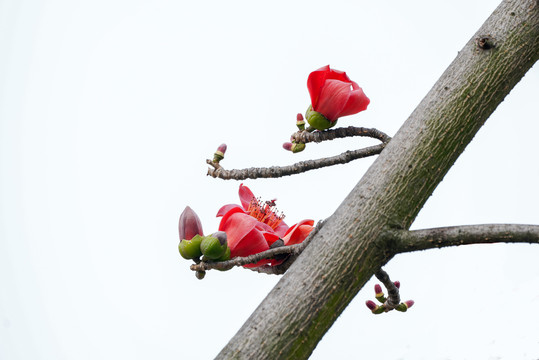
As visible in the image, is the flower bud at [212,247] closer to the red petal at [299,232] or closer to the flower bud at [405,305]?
the red petal at [299,232]

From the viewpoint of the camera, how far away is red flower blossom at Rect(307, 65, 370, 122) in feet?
3.24

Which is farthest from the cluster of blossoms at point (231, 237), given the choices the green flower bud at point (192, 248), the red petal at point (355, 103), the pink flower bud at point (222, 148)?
the red petal at point (355, 103)

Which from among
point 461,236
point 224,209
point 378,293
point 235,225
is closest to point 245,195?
point 224,209

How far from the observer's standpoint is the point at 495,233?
69 cm

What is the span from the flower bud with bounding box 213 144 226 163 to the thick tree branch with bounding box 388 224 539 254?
370mm

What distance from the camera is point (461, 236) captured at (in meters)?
0.71

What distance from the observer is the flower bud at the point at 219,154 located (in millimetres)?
987

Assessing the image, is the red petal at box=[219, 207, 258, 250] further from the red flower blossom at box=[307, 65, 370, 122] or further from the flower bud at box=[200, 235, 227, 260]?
the red flower blossom at box=[307, 65, 370, 122]

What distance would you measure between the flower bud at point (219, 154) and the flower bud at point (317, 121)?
16 cm

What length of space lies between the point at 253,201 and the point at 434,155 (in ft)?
1.26

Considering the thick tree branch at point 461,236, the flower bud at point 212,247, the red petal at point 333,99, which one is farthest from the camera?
the red petal at point 333,99

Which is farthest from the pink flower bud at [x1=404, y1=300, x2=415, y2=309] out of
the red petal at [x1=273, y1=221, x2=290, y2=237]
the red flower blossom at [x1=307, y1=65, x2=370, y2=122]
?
the red flower blossom at [x1=307, y1=65, x2=370, y2=122]

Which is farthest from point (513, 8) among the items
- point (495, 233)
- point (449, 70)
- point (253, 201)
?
point (253, 201)

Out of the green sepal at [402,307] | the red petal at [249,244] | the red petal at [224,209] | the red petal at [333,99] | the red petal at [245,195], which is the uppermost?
the red petal at [333,99]
